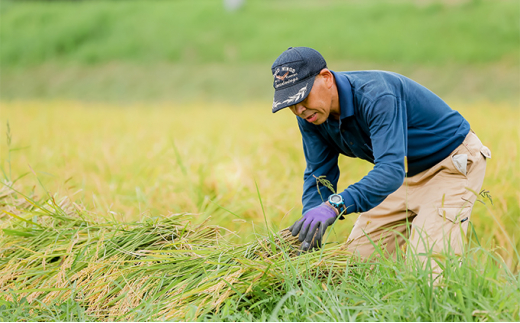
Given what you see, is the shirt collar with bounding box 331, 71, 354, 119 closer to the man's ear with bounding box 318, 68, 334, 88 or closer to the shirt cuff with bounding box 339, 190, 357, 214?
the man's ear with bounding box 318, 68, 334, 88

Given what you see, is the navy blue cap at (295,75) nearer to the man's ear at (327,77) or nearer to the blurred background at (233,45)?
the man's ear at (327,77)

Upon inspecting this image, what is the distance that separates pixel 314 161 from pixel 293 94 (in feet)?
1.73

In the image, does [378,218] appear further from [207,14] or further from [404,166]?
[207,14]

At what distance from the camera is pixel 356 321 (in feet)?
5.34

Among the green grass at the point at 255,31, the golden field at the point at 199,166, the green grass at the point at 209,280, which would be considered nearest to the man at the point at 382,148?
the green grass at the point at 209,280

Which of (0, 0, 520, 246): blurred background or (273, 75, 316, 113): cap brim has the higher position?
(273, 75, 316, 113): cap brim

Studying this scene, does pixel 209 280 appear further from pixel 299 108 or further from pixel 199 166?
pixel 199 166

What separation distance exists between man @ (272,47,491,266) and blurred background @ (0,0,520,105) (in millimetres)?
8239

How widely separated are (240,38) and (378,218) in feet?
38.3

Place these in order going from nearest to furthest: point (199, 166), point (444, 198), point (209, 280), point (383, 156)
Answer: point (209, 280) < point (383, 156) < point (444, 198) < point (199, 166)

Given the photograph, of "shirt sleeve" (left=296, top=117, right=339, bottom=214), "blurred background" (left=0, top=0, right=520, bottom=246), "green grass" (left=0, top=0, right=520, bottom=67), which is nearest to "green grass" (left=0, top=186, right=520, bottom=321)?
"shirt sleeve" (left=296, top=117, right=339, bottom=214)

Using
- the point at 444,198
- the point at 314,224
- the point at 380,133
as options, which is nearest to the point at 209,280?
the point at 314,224

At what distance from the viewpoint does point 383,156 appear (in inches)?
78.2

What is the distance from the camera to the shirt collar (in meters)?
2.11
